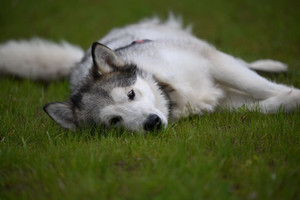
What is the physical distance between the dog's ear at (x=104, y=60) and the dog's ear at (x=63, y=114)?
1.86ft

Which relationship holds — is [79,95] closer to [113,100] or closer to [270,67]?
[113,100]

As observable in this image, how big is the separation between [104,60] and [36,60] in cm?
267

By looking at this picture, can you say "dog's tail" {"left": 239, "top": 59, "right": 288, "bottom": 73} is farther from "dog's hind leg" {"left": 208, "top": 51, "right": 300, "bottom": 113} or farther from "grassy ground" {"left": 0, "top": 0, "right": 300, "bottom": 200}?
"dog's hind leg" {"left": 208, "top": 51, "right": 300, "bottom": 113}

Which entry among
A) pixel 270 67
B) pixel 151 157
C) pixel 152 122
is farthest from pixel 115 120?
pixel 270 67

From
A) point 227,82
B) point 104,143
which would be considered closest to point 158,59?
point 227,82

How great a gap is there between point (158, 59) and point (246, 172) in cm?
188

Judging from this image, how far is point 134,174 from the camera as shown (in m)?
2.19

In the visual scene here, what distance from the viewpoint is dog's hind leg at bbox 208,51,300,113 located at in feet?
10.5

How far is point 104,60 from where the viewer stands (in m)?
3.37

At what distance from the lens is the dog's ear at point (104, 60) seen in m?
3.26

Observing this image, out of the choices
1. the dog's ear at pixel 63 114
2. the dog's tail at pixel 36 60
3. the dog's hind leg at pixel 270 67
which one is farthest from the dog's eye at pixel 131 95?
the dog's tail at pixel 36 60

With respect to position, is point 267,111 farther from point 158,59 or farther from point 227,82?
point 158,59

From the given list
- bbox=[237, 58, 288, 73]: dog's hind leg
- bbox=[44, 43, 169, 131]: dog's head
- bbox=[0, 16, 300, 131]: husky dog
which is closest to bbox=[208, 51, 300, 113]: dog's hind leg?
bbox=[0, 16, 300, 131]: husky dog

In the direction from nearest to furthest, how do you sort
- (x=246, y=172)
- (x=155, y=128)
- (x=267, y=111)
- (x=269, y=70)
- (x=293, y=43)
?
(x=246, y=172) < (x=155, y=128) < (x=267, y=111) < (x=269, y=70) < (x=293, y=43)
